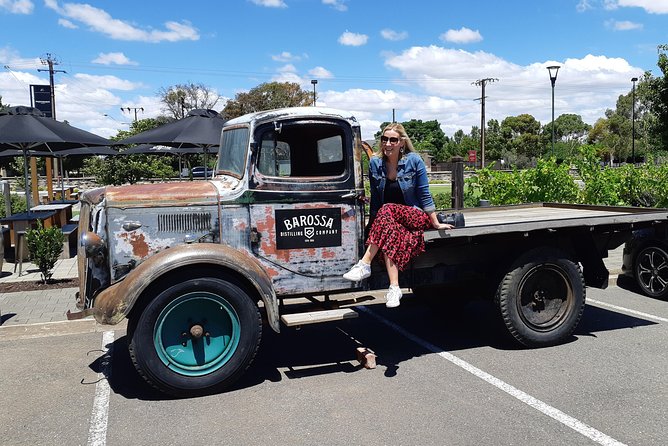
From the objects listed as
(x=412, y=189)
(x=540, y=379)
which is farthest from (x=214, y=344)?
(x=540, y=379)

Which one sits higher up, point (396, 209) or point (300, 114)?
point (300, 114)

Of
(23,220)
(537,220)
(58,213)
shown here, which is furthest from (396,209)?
(58,213)

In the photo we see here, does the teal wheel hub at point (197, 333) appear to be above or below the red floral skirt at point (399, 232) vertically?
below

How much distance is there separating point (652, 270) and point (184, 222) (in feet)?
19.5

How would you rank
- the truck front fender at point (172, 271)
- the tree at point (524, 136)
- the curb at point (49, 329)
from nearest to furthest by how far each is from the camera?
the truck front fender at point (172, 271) < the curb at point (49, 329) < the tree at point (524, 136)

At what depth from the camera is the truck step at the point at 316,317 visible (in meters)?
4.66

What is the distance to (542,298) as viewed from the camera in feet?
18.1

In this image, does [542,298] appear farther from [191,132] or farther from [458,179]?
[191,132]

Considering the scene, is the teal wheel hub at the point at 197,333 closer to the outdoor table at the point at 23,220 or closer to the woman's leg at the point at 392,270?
the woman's leg at the point at 392,270

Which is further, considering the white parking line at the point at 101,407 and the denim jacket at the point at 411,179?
the denim jacket at the point at 411,179

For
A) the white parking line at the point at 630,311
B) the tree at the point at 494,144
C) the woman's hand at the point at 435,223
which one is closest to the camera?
the woman's hand at the point at 435,223

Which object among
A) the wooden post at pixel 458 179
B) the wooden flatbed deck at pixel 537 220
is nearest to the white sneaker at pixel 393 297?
the wooden flatbed deck at pixel 537 220

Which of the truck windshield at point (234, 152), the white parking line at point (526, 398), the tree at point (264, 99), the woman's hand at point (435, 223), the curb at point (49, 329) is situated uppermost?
the tree at point (264, 99)

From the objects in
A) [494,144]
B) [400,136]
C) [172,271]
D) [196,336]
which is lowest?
[196,336]
